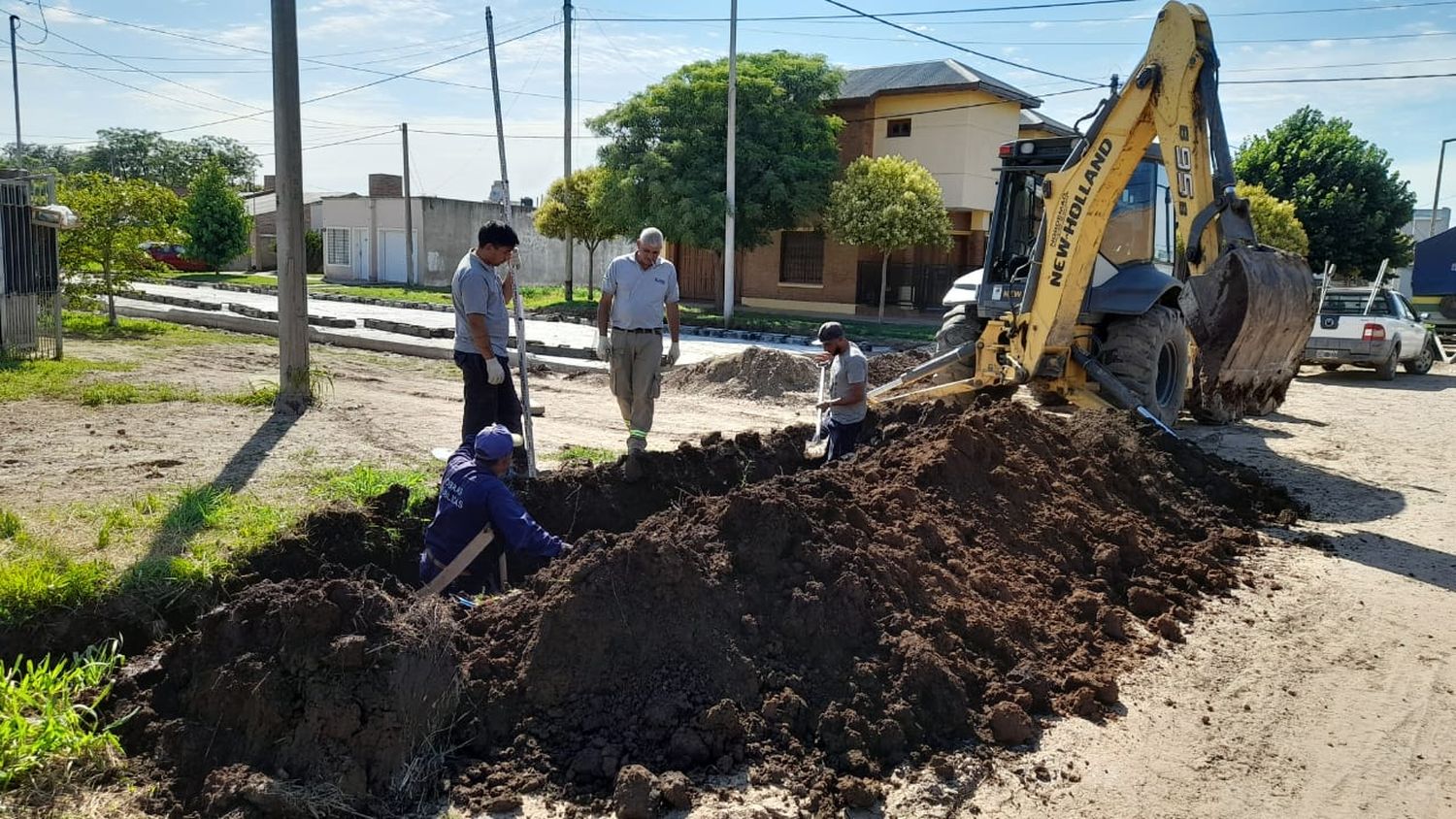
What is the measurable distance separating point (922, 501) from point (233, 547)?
3.70m

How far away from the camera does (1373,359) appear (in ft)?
57.1

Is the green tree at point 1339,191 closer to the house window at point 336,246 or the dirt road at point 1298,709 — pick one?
the dirt road at point 1298,709

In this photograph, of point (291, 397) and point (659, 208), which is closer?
point (291, 397)

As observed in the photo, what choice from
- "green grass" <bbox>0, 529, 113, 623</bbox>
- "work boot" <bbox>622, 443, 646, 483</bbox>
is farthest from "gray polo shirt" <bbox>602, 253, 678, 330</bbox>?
"green grass" <bbox>0, 529, 113, 623</bbox>

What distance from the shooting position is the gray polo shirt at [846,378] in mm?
7348

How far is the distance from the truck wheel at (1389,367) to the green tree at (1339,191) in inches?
617

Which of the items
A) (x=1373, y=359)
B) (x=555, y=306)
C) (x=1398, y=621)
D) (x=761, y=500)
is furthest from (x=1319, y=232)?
(x=761, y=500)

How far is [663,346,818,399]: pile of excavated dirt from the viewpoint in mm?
12555

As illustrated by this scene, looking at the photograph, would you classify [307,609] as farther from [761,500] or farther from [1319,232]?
[1319,232]

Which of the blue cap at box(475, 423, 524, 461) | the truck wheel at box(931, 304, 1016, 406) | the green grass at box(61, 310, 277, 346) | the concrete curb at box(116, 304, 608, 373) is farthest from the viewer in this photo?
the green grass at box(61, 310, 277, 346)

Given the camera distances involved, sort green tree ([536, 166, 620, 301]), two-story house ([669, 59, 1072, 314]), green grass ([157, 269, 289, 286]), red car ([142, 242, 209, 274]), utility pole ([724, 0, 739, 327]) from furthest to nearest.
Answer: red car ([142, 242, 209, 274]) < green grass ([157, 269, 289, 286]) < green tree ([536, 166, 620, 301]) < two-story house ([669, 59, 1072, 314]) < utility pole ([724, 0, 739, 327])

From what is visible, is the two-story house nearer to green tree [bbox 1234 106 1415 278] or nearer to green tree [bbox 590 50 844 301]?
green tree [bbox 590 50 844 301]

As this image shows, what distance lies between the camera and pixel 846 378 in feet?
24.1

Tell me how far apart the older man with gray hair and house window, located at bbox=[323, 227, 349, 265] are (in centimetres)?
3908
